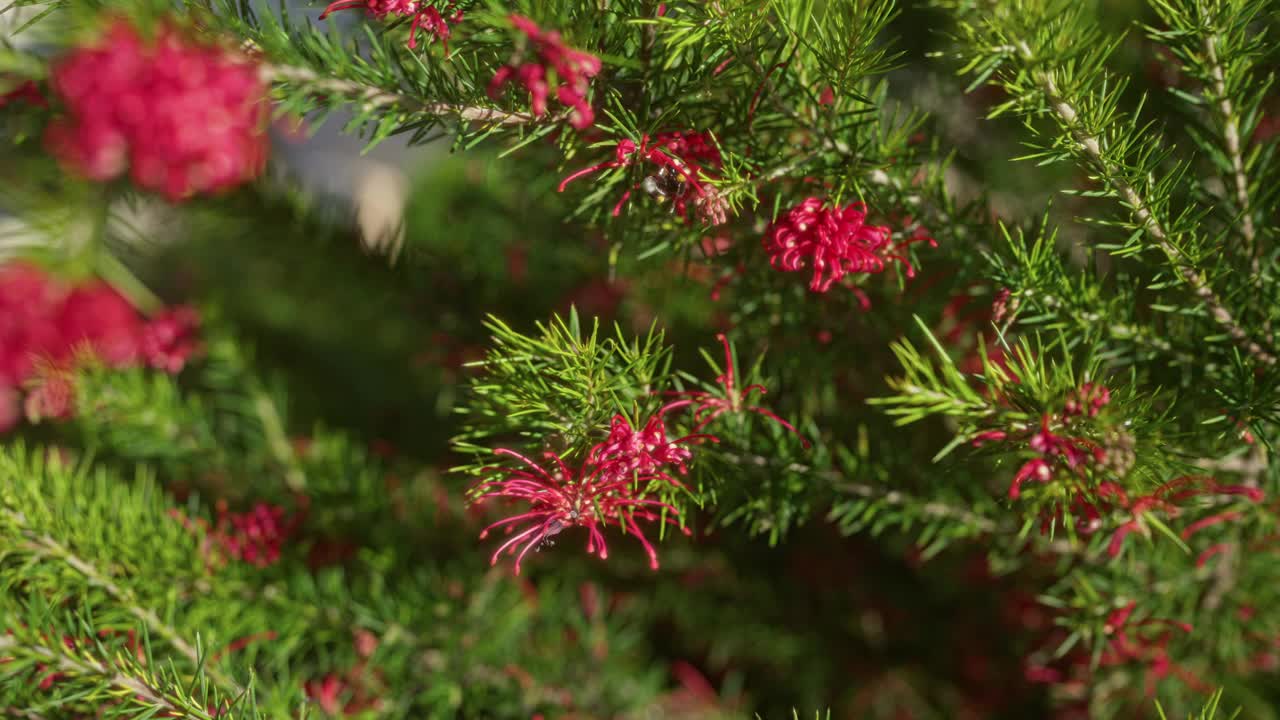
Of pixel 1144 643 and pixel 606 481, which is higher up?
pixel 606 481

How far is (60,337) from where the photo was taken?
59 centimetres

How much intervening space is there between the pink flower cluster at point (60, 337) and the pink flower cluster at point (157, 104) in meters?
0.30

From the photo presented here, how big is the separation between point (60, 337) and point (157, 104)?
1.56ft

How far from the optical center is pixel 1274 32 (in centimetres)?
45

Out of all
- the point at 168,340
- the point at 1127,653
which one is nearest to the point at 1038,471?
the point at 1127,653

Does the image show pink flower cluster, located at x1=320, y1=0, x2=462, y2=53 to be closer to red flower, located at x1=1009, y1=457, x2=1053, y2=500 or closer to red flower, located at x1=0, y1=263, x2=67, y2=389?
red flower, located at x1=1009, y1=457, x2=1053, y2=500

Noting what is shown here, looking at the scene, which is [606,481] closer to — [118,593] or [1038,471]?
[1038,471]

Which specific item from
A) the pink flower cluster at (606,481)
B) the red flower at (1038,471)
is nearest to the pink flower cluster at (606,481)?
the pink flower cluster at (606,481)

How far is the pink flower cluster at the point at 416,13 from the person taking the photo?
0.28 meters

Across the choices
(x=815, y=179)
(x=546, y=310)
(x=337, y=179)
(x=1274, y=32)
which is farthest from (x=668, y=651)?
(x=337, y=179)

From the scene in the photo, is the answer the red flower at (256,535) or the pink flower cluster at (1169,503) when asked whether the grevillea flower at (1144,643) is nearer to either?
the pink flower cluster at (1169,503)

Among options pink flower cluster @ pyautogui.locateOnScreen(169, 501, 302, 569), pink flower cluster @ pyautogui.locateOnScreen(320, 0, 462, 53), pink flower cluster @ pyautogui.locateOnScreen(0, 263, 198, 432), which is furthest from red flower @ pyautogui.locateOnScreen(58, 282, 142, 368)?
pink flower cluster @ pyautogui.locateOnScreen(320, 0, 462, 53)

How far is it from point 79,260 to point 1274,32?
66 cm

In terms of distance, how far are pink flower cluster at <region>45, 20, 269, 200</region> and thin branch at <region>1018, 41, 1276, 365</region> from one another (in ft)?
Answer: 0.84
